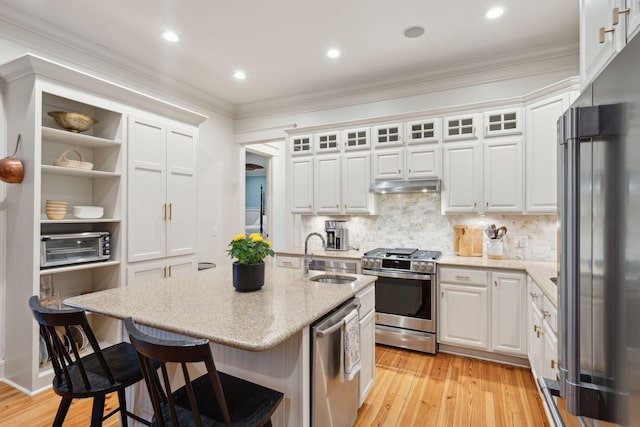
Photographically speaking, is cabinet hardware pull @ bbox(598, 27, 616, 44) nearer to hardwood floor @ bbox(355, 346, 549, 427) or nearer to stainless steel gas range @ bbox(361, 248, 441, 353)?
hardwood floor @ bbox(355, 346, 549, 427)

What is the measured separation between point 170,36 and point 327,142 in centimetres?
200

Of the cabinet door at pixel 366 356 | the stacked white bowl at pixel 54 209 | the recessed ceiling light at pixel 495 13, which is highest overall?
the recessed ceiling light at pixel 495 13

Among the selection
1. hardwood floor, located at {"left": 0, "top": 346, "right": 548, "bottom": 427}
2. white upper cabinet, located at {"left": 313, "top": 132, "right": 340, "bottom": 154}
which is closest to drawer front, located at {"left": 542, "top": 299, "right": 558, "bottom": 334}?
hardwood floor, located at {"left": 0, "top": 346, "right": 548, "bottom": 427}

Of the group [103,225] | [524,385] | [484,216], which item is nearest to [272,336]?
[524,385]

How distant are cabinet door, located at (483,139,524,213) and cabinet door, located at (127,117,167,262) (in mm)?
3361

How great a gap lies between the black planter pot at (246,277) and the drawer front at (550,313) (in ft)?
5.65

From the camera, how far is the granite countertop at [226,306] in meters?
1.38

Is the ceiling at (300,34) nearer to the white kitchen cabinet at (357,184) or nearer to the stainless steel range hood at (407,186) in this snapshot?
the white kitchen cabinet at (357,184)

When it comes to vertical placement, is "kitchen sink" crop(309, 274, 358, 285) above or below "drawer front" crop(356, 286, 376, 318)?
above

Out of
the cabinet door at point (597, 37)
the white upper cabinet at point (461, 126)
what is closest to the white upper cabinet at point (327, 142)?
the white upper cabinet at point (461, 126)

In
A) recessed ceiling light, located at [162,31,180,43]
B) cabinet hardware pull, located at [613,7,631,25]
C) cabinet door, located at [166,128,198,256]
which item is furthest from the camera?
cabinet door, located at [166,128,198,256]

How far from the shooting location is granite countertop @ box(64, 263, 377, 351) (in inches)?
54.4

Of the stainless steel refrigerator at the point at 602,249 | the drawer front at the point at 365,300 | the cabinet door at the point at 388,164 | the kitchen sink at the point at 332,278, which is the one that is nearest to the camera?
the stainless steel refrigerator at the point at 602,249

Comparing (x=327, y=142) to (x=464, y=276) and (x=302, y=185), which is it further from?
(x=464, y=276)
